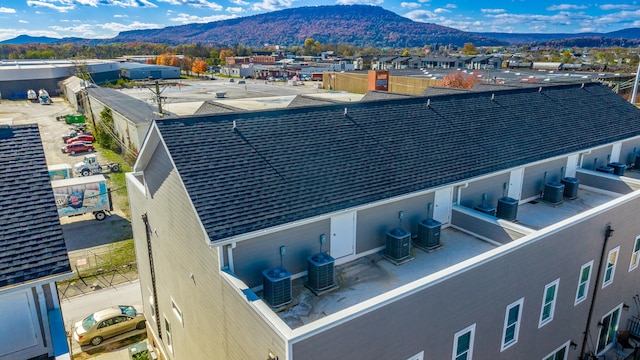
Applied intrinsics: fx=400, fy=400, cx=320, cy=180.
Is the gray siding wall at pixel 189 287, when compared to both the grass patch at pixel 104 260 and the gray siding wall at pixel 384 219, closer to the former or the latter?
the gray siding wall at pixel 384 219

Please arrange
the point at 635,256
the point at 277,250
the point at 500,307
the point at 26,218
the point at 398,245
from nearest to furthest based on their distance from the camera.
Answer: the point at 26,218, the point at 277,250, the point at 500,307, the point at 398,245, the point at 635,256

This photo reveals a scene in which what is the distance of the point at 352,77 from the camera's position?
80.9 m

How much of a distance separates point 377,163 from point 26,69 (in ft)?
325

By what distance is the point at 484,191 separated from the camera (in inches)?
569

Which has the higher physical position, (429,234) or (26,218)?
(26,218)

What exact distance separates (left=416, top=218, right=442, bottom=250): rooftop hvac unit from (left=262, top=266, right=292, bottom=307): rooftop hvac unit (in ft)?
15.6

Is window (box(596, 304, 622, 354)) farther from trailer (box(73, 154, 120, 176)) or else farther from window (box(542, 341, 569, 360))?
trailer (box(73, 154, 120, 176))

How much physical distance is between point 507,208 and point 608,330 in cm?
730

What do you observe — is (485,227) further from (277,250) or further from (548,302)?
(277,250)

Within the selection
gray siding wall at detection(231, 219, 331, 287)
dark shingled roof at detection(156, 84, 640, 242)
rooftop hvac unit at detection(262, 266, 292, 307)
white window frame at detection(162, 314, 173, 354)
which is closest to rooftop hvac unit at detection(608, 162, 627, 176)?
dark shingled roof at detection(156, 84, 640, 242)

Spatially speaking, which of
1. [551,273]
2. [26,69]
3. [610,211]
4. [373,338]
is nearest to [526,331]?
[551,273]

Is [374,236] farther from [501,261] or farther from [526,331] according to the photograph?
[526,331]

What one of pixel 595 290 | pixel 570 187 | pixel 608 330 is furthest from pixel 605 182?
pixel 608 330

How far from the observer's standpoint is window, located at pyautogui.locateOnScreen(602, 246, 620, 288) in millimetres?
13984
